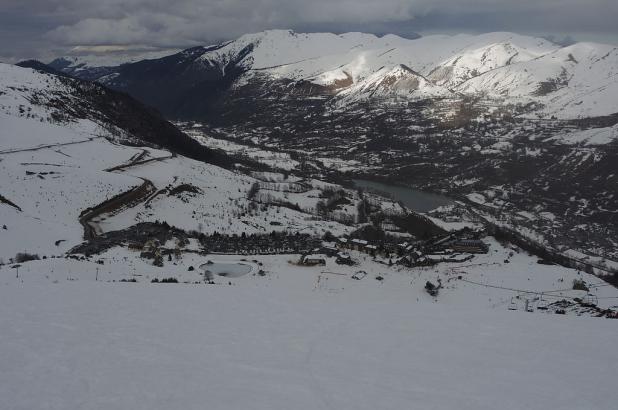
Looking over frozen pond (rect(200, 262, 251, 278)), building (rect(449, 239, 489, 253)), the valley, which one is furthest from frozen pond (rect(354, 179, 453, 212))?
frozen pond (rect(200, 262, 251, 278))

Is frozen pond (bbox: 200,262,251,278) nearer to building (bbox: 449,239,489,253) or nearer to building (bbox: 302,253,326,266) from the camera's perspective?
building (bbox: 302,253,326,266)

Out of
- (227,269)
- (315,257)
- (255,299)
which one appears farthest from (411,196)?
(255,299)

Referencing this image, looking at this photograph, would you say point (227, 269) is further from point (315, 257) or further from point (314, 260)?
point (315, 257)

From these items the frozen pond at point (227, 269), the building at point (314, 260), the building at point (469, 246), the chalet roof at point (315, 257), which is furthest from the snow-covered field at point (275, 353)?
the building at point (469, 246)

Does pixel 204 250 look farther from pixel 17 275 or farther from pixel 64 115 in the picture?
pixel 64 115

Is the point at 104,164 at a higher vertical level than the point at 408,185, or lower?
higher

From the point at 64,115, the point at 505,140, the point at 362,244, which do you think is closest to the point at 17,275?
the point at 362,244
